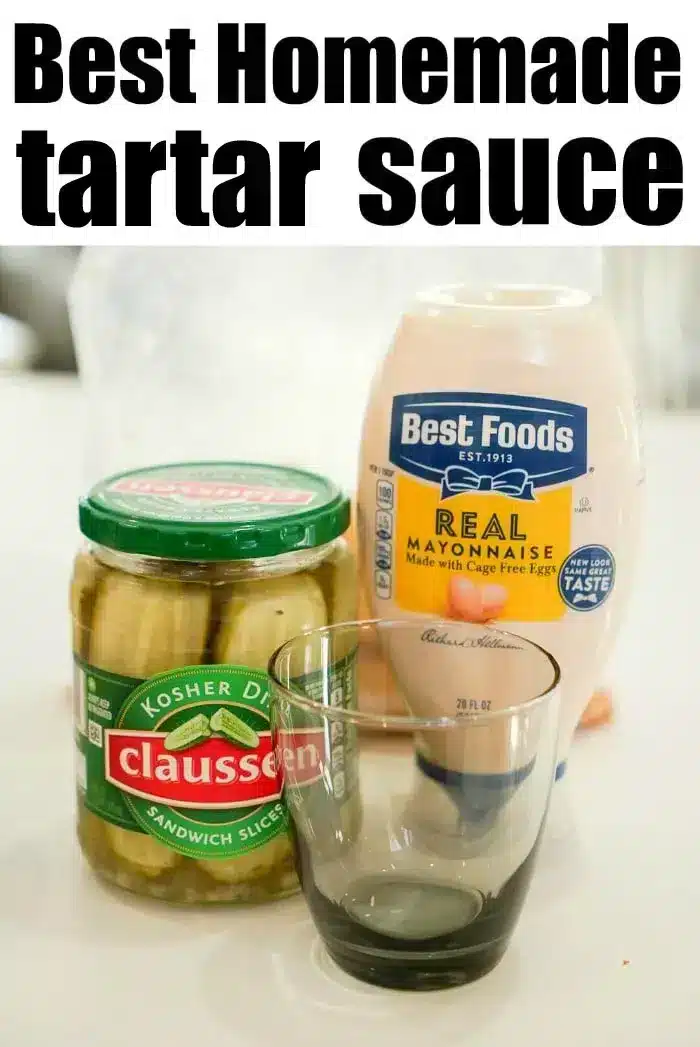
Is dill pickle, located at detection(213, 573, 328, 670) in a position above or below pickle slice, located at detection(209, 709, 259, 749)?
above

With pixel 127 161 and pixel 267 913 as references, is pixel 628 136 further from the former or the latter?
pixel 267 913

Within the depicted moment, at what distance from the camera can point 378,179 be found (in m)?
1.02

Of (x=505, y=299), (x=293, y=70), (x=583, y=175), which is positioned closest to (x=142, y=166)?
(x=293, y=70)

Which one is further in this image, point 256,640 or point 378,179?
point 378,179

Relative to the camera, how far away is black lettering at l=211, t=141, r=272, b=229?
3.28ft

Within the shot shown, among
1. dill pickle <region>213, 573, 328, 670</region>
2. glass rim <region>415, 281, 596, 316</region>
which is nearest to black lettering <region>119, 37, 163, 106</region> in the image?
glass rim <region>415, 281, 596, 316</region>

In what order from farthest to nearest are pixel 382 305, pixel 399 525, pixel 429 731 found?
1. pixel 382 305
2. pixel 399 525
3. pixel 429 731

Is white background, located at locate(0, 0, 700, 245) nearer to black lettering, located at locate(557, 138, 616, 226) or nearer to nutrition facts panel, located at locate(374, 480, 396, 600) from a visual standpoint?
black lettering, located at locate(557, 138, 616, 226)

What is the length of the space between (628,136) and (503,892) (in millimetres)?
763

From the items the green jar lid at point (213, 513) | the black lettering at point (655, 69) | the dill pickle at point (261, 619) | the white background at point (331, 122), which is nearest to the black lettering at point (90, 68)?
the white background at point (331, 122)

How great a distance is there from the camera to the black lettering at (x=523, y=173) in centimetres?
99

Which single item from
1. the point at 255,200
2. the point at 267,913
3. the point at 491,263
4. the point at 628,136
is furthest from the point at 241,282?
the point at 267,913

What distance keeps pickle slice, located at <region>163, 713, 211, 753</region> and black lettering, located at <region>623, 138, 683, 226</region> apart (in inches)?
28.7

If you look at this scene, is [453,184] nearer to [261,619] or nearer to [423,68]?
[423,68]
